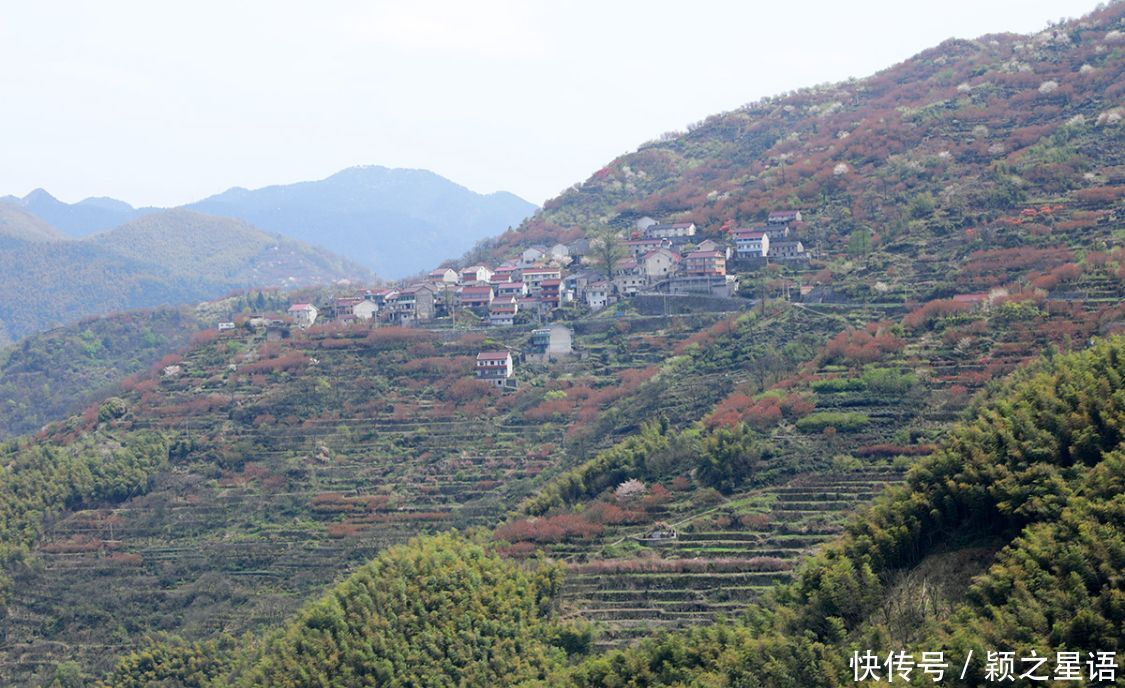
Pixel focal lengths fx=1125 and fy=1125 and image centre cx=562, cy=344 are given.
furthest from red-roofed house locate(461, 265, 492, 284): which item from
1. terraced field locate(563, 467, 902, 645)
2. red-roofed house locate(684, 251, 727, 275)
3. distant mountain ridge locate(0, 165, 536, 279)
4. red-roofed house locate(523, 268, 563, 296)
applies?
distant mountain ridge locate(0, 165, 536, 279)

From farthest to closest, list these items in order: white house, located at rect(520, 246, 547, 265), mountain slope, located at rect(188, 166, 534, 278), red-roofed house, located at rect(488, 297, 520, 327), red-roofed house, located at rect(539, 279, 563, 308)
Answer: mountain slope, located at rect(188, 166, 534, 278) → white house, located at rect(520, 246, 547, 265) → red-roofed house, located at rect(539, 279, 563, 308) → red-roofed house, located at rect(488, 297, 520, 327)

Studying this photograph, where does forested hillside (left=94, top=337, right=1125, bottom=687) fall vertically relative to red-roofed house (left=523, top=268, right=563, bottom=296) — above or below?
below

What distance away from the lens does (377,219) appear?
179m

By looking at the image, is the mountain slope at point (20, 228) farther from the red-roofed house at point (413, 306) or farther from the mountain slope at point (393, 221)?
the red-roofed house at point (413, 306)

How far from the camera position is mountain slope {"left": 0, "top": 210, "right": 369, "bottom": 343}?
346 ft

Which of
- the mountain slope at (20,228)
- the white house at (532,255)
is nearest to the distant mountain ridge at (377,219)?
the mountain slope at (20,228)

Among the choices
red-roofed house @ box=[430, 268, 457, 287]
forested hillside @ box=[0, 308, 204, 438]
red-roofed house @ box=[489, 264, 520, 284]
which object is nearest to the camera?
red-roofed house @ box=[489, 264, 520, 284]

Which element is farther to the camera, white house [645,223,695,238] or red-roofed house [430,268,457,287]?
red-roofed house [430,268,457,287]

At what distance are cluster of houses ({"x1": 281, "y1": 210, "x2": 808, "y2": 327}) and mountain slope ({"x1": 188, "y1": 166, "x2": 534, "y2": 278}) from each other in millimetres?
109916

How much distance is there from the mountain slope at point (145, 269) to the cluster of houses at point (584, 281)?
61904mm

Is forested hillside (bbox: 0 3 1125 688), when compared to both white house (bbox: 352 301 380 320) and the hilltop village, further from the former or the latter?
white house (bbox: 352 301 380 320)

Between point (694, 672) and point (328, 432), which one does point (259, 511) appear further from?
point (694, 672)

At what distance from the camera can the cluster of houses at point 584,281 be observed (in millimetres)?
40062

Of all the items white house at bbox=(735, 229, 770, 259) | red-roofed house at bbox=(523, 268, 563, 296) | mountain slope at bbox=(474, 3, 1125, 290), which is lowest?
red-roofed house at bbox=(523, 268, 563, 296)
